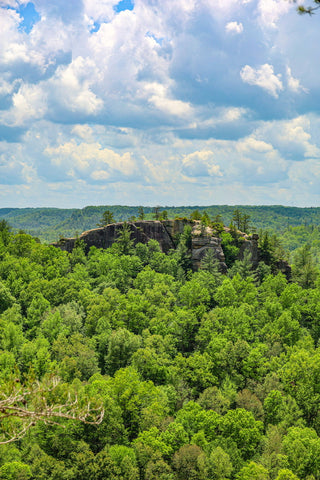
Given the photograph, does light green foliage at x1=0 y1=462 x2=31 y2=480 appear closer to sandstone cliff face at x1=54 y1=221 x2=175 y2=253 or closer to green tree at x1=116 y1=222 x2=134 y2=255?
green tree at x1=116 y1=222 x2=134 y2=255

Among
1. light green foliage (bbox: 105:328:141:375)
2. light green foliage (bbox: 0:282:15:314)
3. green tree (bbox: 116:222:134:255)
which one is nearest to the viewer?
light green foliage (bbox: 105:328:141:375)

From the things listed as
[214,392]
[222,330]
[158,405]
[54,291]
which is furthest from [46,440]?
[54,291]

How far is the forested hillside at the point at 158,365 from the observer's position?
38.5 meters

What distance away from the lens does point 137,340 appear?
6334cm

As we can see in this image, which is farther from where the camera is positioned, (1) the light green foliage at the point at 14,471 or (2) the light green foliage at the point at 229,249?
(2) the light green foliage at the point at 229,249

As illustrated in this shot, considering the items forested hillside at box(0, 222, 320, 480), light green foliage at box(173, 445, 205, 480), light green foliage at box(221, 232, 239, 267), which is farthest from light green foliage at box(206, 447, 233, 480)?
light green foliage at box(221, 232, 239, 267)

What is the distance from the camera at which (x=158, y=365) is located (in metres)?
59.3

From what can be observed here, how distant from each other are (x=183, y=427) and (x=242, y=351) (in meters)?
19.6

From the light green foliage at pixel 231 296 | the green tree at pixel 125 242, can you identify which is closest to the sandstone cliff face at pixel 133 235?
the green tree at pixel 125 242

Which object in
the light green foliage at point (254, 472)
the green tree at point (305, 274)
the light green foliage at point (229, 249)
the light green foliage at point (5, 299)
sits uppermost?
the light green foliage at point (229, 249)

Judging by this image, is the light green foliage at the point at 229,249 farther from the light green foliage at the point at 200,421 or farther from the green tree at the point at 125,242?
the light green foliage at the point at 200,421

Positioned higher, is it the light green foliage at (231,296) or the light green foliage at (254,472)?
the light green foliage at (231,296)

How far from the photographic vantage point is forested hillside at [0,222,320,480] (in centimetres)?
3847

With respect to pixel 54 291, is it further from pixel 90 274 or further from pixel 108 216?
pixel 108 216
